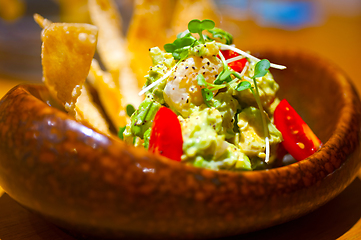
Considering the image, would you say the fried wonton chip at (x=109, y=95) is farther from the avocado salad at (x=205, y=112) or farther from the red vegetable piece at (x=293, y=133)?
the red vegetable piece at (x=293, y=133)

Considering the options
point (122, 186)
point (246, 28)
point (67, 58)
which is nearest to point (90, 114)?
point (67, 58)

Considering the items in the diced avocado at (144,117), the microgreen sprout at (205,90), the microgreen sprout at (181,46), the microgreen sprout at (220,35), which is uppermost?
the microgreen sprout at (181,46)

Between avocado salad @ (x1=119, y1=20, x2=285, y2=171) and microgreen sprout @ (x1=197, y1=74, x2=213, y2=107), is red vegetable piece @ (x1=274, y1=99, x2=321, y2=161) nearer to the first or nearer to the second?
avocado salad @ (x1=119, y1=20, x2=285, y2=171)

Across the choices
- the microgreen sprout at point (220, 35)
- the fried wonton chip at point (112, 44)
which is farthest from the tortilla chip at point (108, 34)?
the microgreen sprout at point (220, 35)

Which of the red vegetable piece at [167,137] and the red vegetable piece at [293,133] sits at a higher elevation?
the red vegetable piece at [167,137]

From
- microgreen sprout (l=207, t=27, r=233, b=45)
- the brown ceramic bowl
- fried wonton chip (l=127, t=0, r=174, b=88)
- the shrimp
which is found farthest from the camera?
fried wonton chip (l=127, t=0, r=174, b=88)

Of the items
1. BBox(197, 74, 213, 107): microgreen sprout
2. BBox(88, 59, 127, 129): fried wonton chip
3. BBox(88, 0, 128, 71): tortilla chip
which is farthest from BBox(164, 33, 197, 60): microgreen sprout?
BBox(88, 0, 128, 71): tortilla chip
